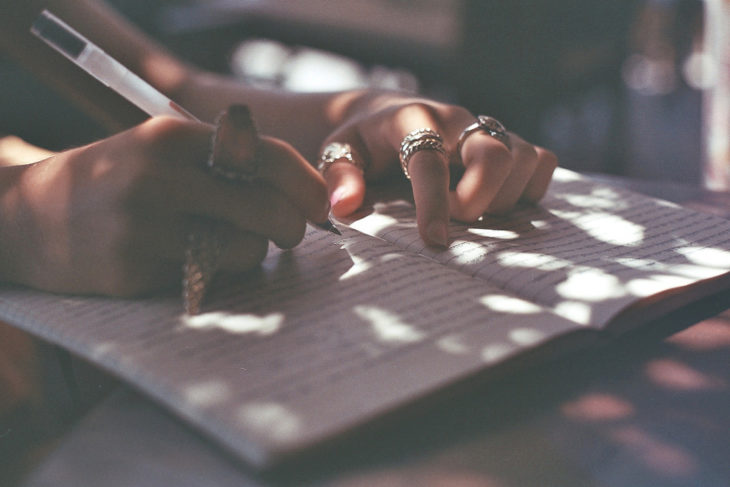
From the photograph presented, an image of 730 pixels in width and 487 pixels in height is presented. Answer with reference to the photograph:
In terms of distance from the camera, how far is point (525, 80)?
2625 mm

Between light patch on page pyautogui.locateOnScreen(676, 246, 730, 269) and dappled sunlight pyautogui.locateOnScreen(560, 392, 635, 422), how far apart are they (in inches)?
8.8

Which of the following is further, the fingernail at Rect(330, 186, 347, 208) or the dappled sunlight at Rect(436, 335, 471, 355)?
the fingernail at Rect(330, 186, 347, 208)

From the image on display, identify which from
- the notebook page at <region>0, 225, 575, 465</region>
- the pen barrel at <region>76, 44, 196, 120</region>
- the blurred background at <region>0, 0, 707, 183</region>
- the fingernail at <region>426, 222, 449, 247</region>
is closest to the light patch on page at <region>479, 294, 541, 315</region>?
the notebook page at <region>0, 225, 575, 465</region>

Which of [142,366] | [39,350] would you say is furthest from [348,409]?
[39,350]

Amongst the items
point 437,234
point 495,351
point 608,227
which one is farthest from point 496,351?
point 608,227

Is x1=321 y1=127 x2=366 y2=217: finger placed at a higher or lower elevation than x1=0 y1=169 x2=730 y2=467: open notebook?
higher

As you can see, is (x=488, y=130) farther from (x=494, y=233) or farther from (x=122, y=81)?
(x=122, y=81)

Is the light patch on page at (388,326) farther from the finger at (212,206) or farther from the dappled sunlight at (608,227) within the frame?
the dappled sunlight at (608,227)

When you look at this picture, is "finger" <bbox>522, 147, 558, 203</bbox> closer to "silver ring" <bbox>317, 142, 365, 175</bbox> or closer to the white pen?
"silver ring" <bbox>317, 142, 365, 175</bbox>

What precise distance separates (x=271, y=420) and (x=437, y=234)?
311 millimetres

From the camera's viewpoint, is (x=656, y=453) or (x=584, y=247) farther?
(x=584, y=247)

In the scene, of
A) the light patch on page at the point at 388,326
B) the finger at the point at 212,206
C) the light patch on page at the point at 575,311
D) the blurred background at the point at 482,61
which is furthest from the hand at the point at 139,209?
the blurred background at the point at 482,61

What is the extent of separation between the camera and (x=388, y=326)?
1.66 ft

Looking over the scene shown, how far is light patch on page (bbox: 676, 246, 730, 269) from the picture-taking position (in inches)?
24.7
